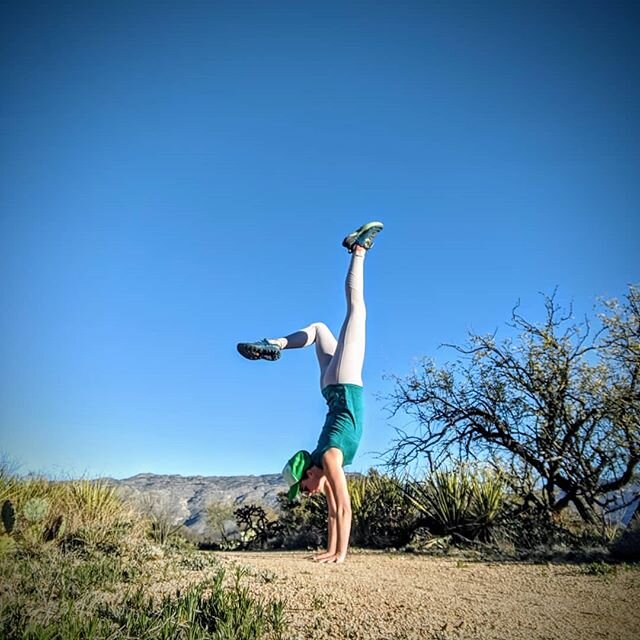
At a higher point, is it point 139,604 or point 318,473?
point 318,473

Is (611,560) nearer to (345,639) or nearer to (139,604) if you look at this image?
(345,639)

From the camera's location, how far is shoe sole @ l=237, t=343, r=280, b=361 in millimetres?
5242

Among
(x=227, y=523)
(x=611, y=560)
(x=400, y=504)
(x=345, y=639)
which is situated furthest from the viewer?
(x=227, y=523)

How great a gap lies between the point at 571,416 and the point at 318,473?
5633 mm

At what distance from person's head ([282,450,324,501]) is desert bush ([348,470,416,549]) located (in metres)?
3.35

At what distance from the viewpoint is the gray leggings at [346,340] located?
5453 millimetres

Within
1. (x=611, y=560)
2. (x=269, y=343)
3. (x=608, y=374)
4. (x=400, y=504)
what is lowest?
(x=611, y=560)

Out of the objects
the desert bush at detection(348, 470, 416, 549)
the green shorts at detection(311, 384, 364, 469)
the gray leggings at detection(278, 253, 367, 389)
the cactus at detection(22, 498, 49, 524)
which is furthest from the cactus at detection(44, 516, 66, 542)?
the desert bush at detection(348, 470, 416, 549)

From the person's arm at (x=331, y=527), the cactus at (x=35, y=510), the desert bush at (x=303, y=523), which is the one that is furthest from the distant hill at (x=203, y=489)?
the person's arm at (x=331, y=527)

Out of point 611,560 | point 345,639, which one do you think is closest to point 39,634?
point 345,639

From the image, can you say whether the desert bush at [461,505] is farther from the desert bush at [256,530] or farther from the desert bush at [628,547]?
the desert bush at [256,530]

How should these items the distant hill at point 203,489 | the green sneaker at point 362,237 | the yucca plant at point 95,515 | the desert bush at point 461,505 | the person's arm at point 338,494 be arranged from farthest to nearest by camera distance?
1. the distant hill at point 203,489
2. the desert bush at point 461,505
3. the green sneaker at point 362,237
4. the yucca plant at point 95,515
5. the person's arm at point 338,494

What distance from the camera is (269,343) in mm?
5375

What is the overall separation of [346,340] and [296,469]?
1.40m
